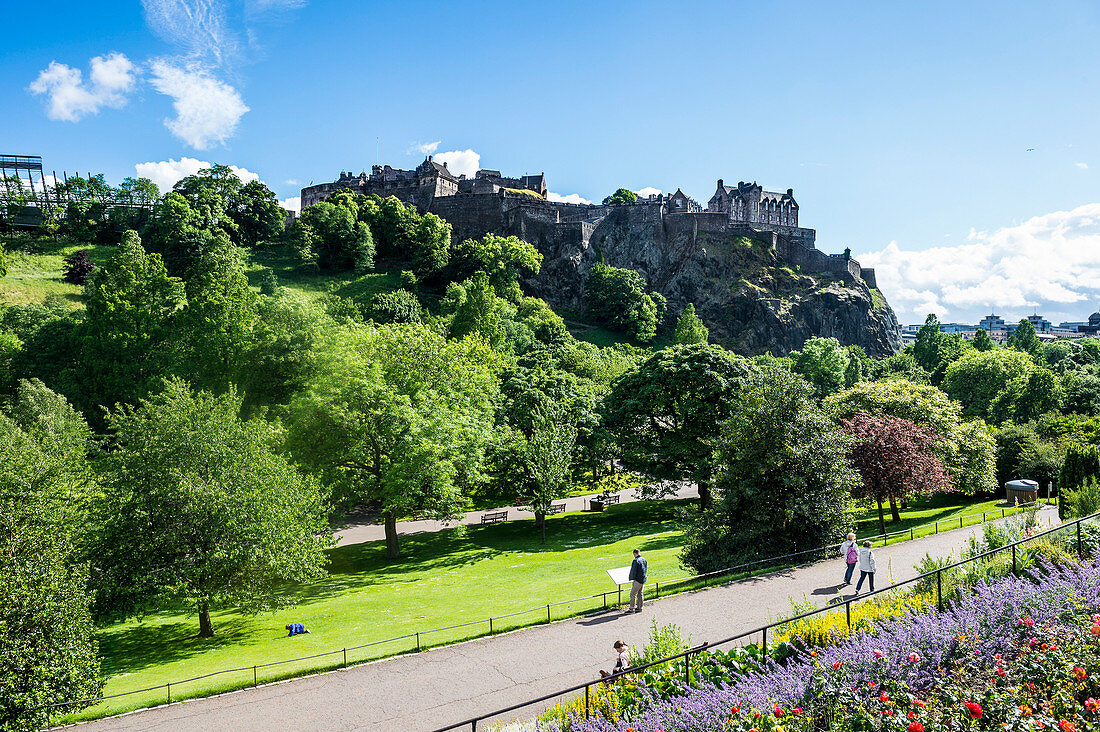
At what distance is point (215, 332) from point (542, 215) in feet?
191

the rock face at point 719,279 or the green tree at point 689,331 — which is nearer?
the green tree at point 689,331

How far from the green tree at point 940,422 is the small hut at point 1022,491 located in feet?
2.79

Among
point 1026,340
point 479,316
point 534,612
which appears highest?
point 479,316

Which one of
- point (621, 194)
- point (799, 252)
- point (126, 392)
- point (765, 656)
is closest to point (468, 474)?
point (765, 656)

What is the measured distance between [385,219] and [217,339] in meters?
47.1

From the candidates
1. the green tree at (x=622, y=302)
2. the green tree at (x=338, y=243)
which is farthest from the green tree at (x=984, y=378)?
the green tree at (x=338, y=243)

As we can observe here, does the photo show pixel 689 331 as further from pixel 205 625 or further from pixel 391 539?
pixel 205 625

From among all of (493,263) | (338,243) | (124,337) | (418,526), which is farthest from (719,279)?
(124,337)

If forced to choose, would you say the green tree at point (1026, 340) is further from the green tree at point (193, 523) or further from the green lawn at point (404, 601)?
the green tree at point (193, 523)

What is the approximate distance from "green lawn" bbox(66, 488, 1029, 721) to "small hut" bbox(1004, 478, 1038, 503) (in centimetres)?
122

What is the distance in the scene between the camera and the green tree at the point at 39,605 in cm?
949

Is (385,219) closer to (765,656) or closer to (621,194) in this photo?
(621,194)

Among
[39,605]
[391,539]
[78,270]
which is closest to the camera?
[39,605]

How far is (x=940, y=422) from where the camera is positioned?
2661 cm
